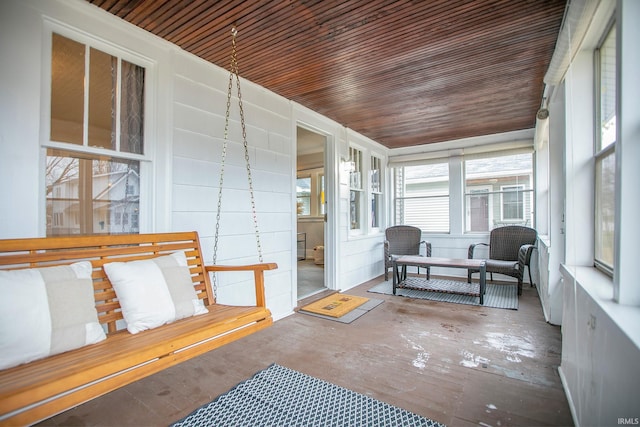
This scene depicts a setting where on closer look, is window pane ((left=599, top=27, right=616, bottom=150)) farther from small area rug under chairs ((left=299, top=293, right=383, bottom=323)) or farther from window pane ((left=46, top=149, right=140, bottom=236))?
window pane ((left=46, top=149, right=140, bottom=236))

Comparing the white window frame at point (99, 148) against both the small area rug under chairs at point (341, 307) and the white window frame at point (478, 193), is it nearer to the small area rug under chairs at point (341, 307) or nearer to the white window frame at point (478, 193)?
the small area rug under chairs at point (341, 307)

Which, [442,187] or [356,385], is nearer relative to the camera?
[356,385]

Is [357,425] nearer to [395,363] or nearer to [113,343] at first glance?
[395,363]

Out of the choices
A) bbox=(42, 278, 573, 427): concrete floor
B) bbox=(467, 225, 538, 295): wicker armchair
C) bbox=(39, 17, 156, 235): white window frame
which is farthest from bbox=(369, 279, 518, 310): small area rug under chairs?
bbox=(39, 17, 156, 235): white window frame

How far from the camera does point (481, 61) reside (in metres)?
2.74

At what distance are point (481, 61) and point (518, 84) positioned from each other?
32.1 inches

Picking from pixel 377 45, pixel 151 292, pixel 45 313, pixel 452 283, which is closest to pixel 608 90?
pixel 377 45

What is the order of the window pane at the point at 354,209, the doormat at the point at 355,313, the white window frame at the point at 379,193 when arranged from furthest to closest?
the white window frame at the point at 379,193 < the window pane at the point at 354,209 < the doormat at the point at 355,313

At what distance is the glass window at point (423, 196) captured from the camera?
5.75 meters

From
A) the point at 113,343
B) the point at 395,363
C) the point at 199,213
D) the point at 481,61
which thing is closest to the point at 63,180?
the point at 199,213

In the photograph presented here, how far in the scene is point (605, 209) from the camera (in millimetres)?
1824

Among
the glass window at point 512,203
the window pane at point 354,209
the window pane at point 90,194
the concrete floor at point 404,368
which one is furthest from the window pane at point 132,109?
the glass window at point 512,203

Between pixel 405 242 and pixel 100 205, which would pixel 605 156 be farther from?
pixel 405 242

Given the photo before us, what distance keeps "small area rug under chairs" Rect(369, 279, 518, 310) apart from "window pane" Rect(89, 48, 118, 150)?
12.1 feet
